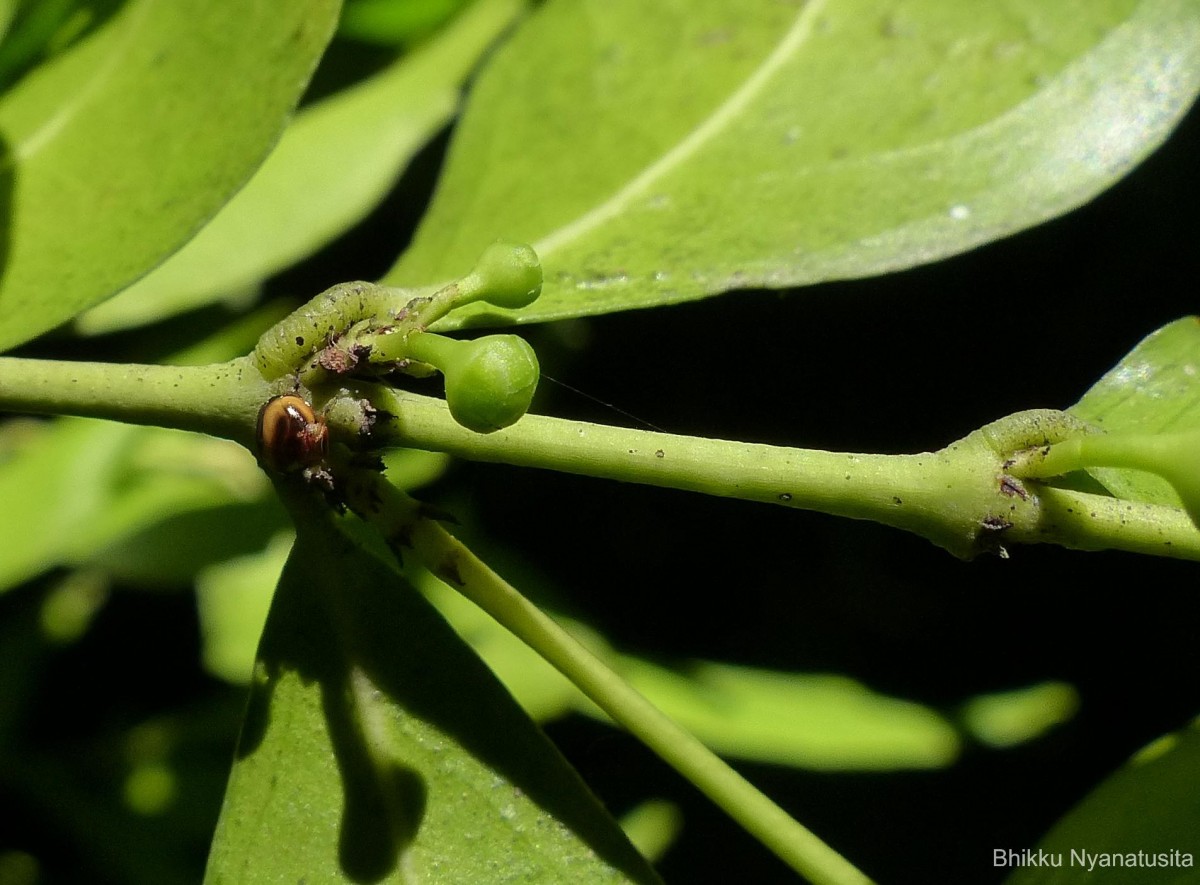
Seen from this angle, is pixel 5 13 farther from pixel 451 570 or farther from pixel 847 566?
pixel 847 566

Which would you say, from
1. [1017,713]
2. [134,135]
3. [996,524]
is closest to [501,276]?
[996,524]

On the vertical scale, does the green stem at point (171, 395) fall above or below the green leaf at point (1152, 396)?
below

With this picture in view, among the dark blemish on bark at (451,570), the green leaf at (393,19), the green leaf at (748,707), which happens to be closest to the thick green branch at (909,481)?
the dark blemish on bark at (451,570)

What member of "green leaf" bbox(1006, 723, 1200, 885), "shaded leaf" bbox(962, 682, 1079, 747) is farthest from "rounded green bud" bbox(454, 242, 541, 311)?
"shaded leaf" bbox(962, 682, 1079, 747)

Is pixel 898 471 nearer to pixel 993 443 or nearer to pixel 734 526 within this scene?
pixel 993 443

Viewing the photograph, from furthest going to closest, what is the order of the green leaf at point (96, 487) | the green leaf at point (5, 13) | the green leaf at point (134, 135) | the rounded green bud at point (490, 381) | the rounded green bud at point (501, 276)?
1. the green leaf at point (96, 487)
2. the green leaf at point (5, 13)
3. the green leaf at point (134, 135)
4. the rounded green bud at point (501, 276)
5. the rounded green bud at point (490, 381)

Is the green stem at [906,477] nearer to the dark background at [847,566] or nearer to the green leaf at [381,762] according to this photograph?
the green leaf at [381,762]

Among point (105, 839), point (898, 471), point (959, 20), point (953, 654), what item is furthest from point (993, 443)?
point (105, 839)

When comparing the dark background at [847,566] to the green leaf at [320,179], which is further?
the dark background at [847,566]
